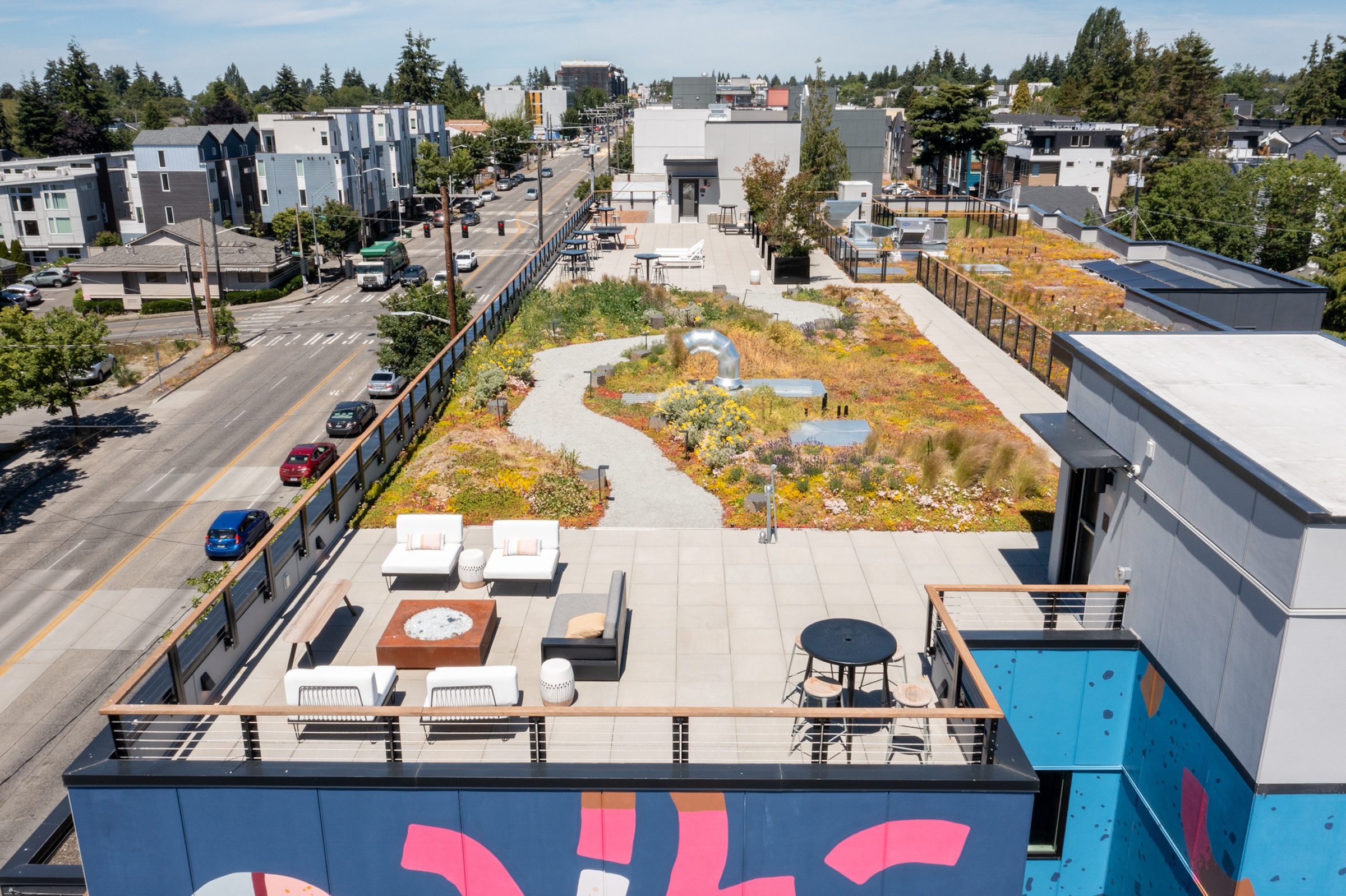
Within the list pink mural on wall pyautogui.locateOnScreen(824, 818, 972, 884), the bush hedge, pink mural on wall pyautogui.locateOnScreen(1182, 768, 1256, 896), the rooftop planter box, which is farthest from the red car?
the bush hedge

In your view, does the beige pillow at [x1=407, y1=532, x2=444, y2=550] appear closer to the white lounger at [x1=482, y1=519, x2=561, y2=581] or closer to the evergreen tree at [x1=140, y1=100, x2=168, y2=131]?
the white lounger at [x1=482, y1=519, x2=561, y2=581]

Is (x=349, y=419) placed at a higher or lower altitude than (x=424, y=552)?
lower

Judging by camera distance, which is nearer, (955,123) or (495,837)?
(495,837)

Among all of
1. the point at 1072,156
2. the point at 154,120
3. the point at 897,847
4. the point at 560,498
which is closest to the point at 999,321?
the point at 560,498

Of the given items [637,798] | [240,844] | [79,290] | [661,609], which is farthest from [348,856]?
[79,290]

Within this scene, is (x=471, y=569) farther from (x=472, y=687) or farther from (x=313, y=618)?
(x=472, y=687)

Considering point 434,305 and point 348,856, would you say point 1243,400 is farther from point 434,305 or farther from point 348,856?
point 434,305

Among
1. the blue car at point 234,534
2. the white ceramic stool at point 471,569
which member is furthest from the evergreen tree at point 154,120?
the white ceramic stool at point 471,569

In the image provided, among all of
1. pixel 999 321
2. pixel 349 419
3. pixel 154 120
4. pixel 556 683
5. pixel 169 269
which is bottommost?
pixel 349 419
